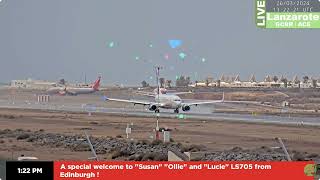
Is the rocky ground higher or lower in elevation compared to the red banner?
lower

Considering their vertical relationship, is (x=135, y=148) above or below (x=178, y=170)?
below

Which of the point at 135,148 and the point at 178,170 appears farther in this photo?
the point at 135,148

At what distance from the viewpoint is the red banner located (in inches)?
473

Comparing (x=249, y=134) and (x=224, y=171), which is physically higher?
(x=224, y=171)

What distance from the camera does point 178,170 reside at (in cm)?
1222

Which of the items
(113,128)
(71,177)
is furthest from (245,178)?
(113,128)

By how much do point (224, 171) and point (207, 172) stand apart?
34 cm

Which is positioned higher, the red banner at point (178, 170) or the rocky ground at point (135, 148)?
the red banner at point (178, 170)

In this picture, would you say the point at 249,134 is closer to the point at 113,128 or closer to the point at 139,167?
the point at 113,128

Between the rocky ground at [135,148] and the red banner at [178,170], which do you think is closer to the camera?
the red banner at [178,170]

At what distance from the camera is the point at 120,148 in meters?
50.2

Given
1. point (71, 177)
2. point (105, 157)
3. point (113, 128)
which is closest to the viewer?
point (71, 177)

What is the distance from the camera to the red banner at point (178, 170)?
12023mm

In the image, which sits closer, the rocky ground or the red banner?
the red banner
